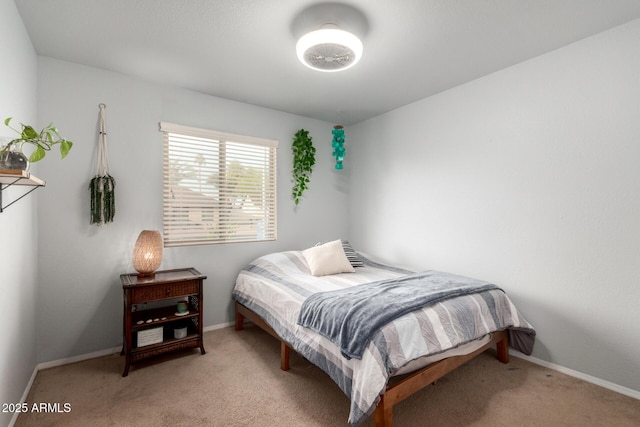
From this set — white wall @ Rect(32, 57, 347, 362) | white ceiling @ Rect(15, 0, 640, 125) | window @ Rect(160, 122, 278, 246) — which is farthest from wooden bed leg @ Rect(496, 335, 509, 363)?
white wall @ Rect(32, 57, 347, 362)

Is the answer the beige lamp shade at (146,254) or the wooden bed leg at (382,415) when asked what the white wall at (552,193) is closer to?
the wooden bed leg at (382,415)

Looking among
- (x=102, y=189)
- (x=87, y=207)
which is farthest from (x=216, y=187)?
(x=87, y=207)

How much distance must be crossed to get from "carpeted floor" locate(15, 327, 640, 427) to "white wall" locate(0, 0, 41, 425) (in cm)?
32

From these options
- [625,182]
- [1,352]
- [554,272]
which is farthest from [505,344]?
[1,352]

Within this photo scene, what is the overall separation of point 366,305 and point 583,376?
6.07ft

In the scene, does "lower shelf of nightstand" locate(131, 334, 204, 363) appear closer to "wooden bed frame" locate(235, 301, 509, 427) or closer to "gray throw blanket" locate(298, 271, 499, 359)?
"wooden bed frame" locate(235, 301, 509, 427)

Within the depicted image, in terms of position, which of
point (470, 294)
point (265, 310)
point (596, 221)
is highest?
point (596, 221)

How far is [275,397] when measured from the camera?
6.67ft

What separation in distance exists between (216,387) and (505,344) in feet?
7.47

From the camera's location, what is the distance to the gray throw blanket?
168 centimetres

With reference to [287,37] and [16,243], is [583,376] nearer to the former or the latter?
[287,37]

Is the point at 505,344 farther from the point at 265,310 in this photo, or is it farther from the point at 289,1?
the point at 289,1

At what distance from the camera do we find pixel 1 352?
159cm

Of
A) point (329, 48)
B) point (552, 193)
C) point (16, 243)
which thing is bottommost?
point (16, 243)
